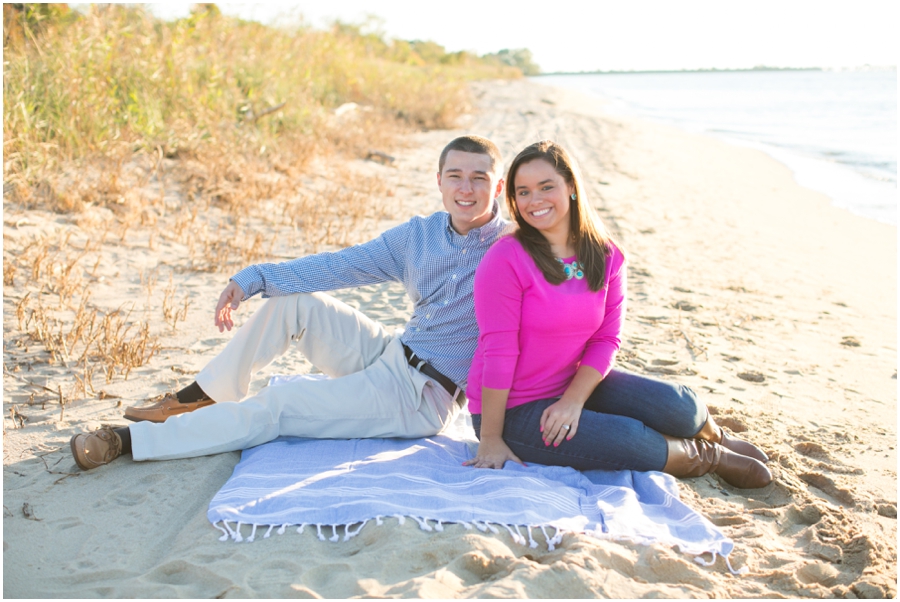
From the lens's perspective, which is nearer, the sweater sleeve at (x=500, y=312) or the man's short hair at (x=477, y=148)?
the sweater sleeve at (x=500, y=312)

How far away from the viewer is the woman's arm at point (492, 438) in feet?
9.85

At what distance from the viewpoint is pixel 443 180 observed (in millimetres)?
3248

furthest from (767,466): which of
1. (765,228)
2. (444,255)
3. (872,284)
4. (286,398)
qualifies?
(765,228)

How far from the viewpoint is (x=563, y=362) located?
3.07 metres

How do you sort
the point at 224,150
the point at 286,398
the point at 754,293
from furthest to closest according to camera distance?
the point at 224,150 → the point at 754,293 → the point at 286,398

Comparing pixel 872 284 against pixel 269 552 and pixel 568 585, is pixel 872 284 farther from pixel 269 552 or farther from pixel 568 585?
pixel 269 552

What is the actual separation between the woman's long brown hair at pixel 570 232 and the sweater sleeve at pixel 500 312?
110 millimetres

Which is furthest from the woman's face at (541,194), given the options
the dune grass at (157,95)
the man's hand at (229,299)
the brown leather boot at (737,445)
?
the dune grass at (157,95)

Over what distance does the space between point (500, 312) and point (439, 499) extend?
74cm

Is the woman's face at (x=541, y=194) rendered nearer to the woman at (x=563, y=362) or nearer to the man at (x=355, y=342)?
the woman at (x=563, y=362)

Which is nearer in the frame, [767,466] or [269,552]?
[269,552]

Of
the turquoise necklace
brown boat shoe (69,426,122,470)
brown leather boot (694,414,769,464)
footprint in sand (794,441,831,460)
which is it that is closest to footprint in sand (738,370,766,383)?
footprint in sand (794,441,831,460)

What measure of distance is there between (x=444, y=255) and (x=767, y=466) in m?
1.68

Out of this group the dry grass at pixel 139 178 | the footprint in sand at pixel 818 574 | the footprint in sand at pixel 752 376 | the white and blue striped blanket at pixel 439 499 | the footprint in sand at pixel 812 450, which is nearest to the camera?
the footprint in sand at pixel 818 574
